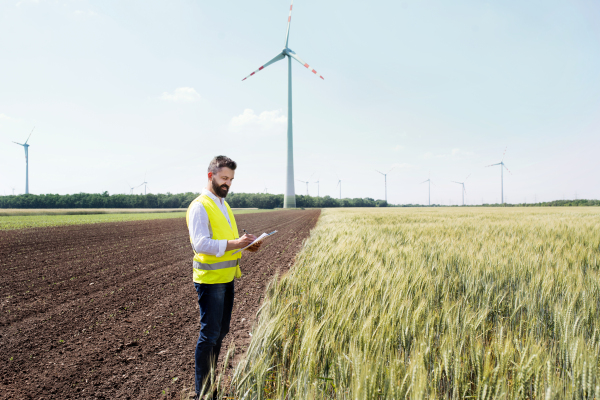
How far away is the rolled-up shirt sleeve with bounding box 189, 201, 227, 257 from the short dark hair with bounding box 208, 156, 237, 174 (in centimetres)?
36

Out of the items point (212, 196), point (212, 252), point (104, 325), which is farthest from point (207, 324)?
point (104, 325)

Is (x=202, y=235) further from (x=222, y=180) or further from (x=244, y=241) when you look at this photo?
(x=222, y=180)

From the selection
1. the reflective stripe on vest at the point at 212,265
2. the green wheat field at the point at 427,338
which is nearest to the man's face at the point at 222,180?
the reflective stripe on vest at the point at 212,265

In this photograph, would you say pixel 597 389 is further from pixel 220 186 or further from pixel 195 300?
pixel 195 300

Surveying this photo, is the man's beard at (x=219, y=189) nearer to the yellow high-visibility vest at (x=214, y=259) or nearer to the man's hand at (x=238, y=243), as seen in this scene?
the yellow high-visibility vest at (x=214, y=259)

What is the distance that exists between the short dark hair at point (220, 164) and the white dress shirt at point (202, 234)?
256 millimetres

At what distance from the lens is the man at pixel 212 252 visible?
2.54 metres

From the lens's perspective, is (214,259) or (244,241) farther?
(214,259)

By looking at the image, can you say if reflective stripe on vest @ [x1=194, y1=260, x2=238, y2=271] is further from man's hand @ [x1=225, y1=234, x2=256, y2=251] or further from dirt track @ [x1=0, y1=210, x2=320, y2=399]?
dirt track @ [x1=0, y1=210, x2=320, y2=399]

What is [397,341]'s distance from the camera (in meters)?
2.52

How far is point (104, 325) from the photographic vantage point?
4.86 meters

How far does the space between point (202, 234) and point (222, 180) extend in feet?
1.79

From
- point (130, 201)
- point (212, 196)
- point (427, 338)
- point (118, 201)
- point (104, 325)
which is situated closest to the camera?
point (427, 338)

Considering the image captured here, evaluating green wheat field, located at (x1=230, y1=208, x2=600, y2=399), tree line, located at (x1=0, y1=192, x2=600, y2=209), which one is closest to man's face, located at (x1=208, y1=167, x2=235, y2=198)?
green wheat field, located at (x1=230, y1=208, x2=600, y2=399)
